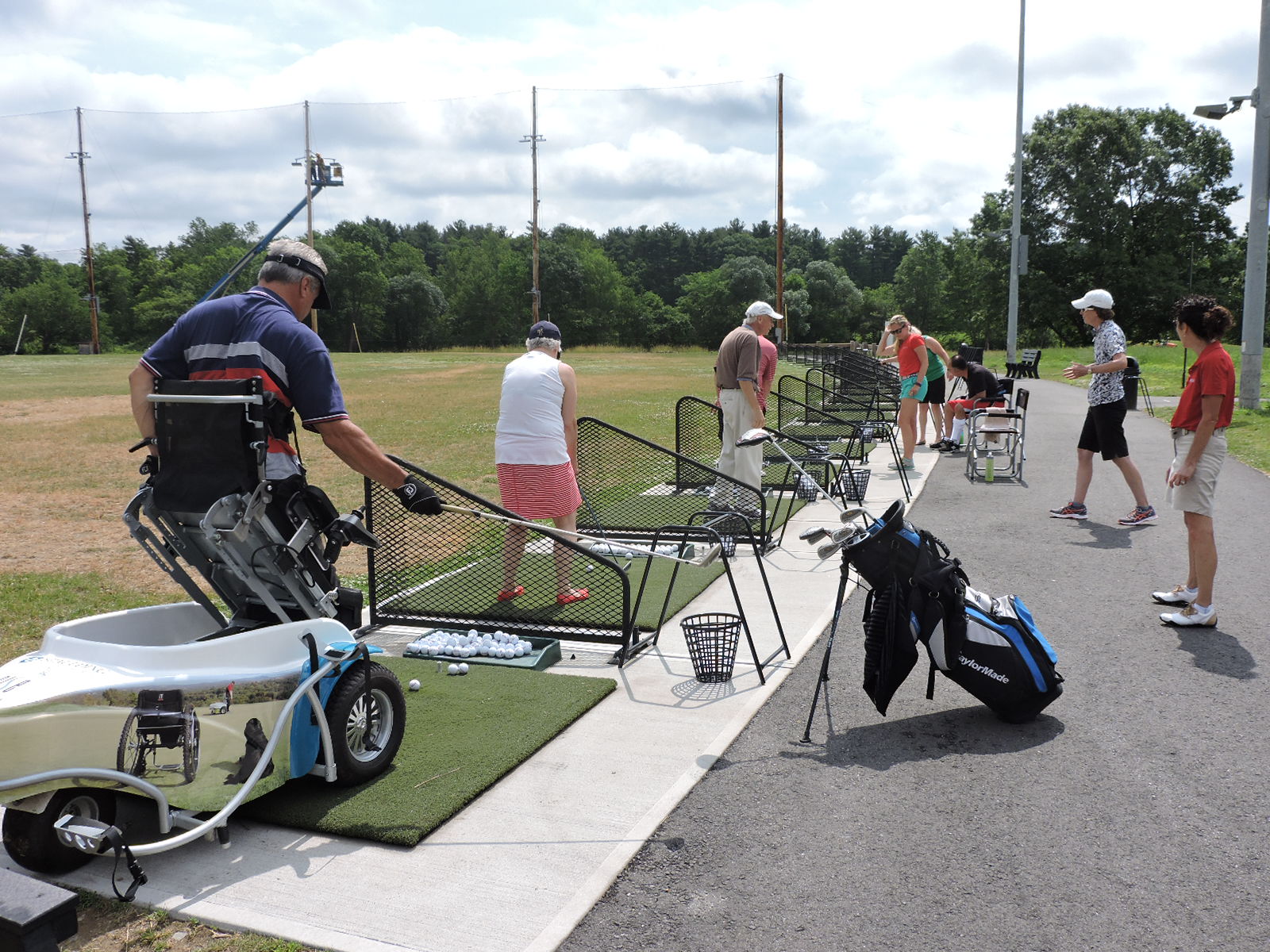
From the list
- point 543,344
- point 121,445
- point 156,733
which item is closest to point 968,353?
point 543,344

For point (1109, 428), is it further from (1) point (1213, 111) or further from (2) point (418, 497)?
(1) point (1213, 111)

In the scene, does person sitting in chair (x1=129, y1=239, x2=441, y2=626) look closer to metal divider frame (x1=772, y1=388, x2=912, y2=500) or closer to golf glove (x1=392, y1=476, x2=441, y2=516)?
golf glove (x1=392, y1=476, x2=441, y2=516)

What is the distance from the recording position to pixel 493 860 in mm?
3412

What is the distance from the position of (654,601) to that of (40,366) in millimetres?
52173

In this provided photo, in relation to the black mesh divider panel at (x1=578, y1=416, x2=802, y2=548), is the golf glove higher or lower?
higher

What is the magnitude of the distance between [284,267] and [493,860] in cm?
239

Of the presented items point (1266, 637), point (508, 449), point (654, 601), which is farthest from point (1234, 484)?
point (508, 449)

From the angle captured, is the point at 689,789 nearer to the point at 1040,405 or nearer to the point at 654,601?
the point at 654,601

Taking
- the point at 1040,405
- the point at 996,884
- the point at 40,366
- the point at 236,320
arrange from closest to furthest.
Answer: the point at 996,884 < the point at 236,320 < the point at 1040,405 < the point at 40,366

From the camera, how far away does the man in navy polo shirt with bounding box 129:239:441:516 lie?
3.71 meters

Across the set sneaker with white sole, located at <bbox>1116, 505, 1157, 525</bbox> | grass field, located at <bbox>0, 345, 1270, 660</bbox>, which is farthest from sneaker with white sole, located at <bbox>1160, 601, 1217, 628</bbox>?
grass field, located at <bbox>0, 345, 1270, 660</bbox>

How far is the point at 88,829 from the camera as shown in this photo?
3.02 meters

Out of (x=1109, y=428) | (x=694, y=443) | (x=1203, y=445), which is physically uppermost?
(x=1203, y=445)

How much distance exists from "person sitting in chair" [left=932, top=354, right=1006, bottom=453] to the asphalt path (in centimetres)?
796
